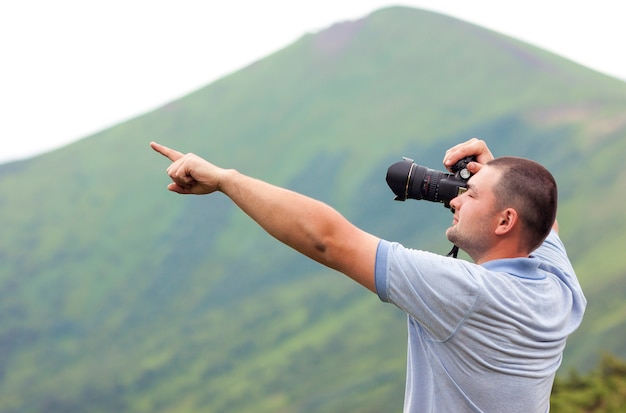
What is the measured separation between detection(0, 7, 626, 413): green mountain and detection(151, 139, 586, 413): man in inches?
399

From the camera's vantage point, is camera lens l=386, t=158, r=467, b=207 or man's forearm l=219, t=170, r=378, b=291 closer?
man's forearm l=219, t=170, r=378, b=291

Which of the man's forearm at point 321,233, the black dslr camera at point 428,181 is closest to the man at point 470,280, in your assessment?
the man's forearm at point 321,233

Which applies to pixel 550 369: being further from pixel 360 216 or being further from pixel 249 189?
pixel 360 216

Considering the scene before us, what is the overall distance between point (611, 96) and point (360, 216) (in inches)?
223

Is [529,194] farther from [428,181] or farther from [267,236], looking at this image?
[267,236]

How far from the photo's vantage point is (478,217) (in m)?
1.89

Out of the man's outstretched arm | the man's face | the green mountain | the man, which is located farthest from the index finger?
the green mountain

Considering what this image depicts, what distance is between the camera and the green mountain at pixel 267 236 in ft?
44.2

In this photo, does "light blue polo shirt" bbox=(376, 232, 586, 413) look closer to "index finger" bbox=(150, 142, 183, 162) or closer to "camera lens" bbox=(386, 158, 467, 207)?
"camera lens" bbox=(386, 158, 467, 207)

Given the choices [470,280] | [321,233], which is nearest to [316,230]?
[321,233]

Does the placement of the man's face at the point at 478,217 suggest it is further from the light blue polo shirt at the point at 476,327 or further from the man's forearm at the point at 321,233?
the man's forearm at the point at 321,233

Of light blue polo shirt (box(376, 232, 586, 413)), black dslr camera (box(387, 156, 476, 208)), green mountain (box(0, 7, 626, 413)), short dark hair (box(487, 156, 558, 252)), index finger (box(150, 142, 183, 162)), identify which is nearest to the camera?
light blue polo shirt (box(376, 232, 586, 413))

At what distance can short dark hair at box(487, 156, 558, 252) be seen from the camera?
185 centimetres

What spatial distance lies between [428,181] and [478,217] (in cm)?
38
